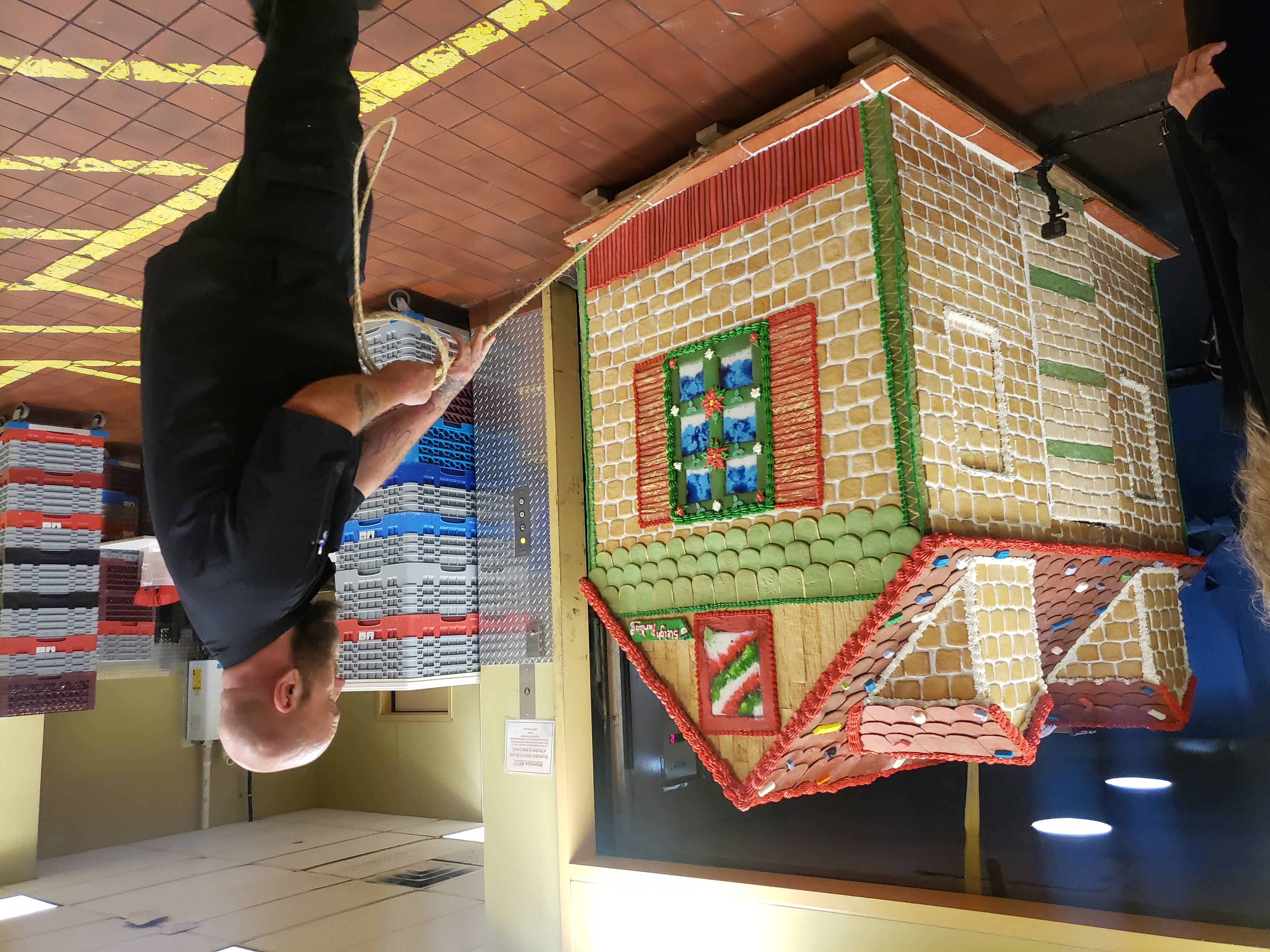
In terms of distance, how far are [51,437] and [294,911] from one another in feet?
10.8

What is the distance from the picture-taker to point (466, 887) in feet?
15.9

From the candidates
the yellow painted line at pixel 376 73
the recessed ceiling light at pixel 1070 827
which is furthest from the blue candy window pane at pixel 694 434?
the recessed ceiling light at pixel 1070 827

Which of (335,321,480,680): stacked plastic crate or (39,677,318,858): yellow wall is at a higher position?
(335,321,480,680): stacked plastic crate

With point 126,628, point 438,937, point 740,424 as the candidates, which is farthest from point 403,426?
point 126,628

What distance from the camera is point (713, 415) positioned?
105 inches

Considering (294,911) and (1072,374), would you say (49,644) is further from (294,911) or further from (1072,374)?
(1072,374)

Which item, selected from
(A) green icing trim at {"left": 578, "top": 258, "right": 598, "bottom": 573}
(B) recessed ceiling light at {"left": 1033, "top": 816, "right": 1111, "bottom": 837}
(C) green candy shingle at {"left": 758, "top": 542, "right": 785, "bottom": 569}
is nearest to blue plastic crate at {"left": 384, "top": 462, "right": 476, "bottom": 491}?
(A) green icing trim at {"left": 578, "top": 258, "right": 598, "bottom": 573}

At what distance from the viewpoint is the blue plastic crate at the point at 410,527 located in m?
3.96

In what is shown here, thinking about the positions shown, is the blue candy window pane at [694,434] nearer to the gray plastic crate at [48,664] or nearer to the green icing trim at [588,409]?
the green icing trim at [588,409]

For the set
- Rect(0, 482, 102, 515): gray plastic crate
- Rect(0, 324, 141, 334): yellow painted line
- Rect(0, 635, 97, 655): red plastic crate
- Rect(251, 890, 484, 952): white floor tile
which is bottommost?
Rect(251, 890, 484, 952): white floor tile

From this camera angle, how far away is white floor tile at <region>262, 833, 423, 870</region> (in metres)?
5.73

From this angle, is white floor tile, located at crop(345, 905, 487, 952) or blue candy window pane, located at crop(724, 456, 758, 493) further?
white floor tile, located at crop(345, 905, 487, 952)

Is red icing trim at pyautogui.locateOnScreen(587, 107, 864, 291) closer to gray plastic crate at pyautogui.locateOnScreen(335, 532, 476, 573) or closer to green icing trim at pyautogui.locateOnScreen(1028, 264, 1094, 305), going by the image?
green icing trim at pyautogui.locateOnScreen(1028, 264, 1094, 305)

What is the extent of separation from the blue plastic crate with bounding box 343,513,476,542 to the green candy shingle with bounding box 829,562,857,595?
220cm
